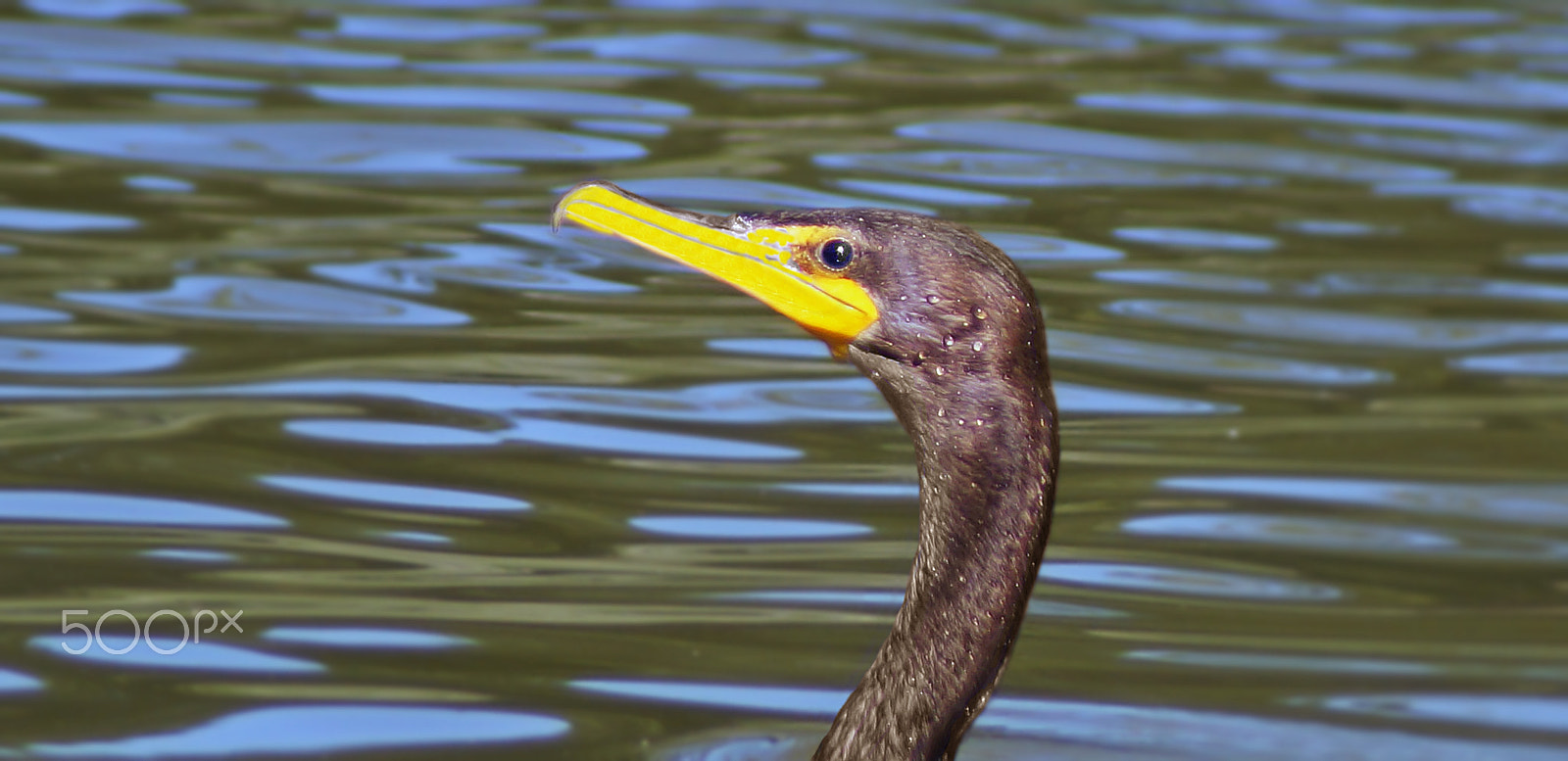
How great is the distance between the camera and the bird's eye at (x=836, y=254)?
3006 millimetres

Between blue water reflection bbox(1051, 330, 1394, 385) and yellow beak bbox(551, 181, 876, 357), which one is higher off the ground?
yellow beak bbox(551, 181, 876, 357)

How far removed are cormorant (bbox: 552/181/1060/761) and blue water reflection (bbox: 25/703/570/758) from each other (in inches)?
30.0

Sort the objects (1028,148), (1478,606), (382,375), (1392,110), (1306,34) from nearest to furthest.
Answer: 1. (1478,606)
2. (382,375)
3. (1028,148)
4. (1392,110)
5. (1306,34)

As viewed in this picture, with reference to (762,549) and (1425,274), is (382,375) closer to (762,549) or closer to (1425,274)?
(762,549)

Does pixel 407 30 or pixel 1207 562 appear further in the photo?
pixel 407 30

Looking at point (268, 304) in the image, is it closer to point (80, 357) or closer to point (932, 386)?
point (80, 357)

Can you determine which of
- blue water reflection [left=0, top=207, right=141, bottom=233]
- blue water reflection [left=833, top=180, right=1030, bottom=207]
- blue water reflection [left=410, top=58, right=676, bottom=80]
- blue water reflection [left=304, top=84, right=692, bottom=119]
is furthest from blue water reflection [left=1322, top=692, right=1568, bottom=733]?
blue water reflection [left=410, top=58, right=676, bottom=80]

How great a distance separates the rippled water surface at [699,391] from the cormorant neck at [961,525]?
705 millimetres

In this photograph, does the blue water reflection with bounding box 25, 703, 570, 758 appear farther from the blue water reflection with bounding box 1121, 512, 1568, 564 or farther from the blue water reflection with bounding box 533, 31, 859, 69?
the blue water reflection with bounding box 533, 31, 859, 69

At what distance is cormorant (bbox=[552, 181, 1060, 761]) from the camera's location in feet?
9.39

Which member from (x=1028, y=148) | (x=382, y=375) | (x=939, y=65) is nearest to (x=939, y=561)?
(x=382, y=375)

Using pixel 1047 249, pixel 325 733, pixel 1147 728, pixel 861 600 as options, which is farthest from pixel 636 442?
pixel 1047 249

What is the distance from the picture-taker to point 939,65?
27.7 ft

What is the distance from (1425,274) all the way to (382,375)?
3105 millimetres
